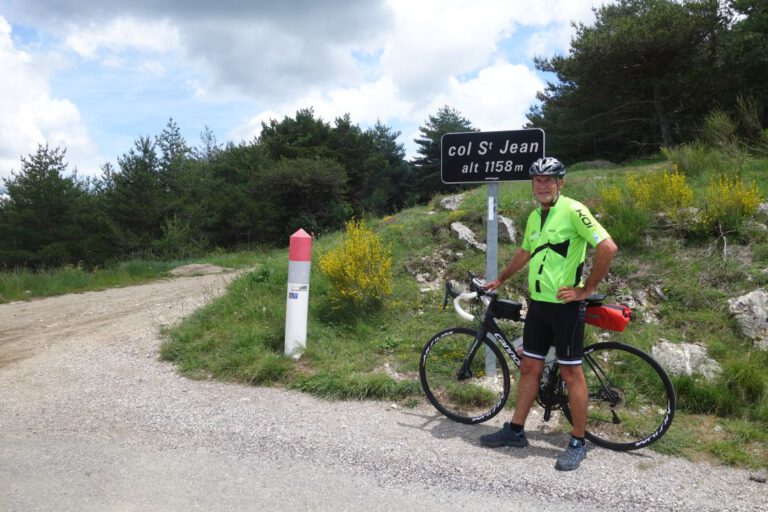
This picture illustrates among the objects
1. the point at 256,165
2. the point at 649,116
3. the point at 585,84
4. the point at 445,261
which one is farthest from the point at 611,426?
the point at 256,165

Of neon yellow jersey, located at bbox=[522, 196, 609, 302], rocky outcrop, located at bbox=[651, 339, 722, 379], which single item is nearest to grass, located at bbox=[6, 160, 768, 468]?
rocky outcrop, located at bbox=[651, 339, 722, 379]

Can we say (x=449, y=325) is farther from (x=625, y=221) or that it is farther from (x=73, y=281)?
(x=73, y=281)

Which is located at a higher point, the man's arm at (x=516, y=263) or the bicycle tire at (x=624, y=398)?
the man's arm at (x=516, y=263)

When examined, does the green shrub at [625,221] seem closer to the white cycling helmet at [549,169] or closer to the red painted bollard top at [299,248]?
the white cycling helmet at [549,169]

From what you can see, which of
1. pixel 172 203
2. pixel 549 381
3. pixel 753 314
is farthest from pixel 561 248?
pixel 172 203

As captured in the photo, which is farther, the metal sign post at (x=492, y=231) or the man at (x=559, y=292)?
the metal sign post at (x=492, y=231)

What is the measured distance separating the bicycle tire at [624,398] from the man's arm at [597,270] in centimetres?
60

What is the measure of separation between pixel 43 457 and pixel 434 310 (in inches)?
157

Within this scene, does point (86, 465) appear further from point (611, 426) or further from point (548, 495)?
point (611, 426)

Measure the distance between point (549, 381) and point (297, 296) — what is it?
2780 mm

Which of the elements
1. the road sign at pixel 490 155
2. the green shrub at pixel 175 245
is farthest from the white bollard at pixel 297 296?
the green shrub at pixel 175 245

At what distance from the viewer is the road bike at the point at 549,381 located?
3736 mm

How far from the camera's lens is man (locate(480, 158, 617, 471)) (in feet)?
11.2

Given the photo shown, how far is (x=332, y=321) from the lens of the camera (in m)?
6.29
